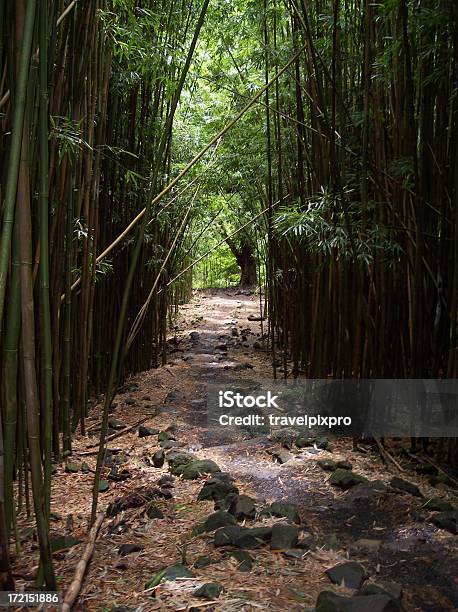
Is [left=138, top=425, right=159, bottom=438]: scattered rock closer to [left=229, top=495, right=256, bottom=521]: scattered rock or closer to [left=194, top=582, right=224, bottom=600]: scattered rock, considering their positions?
[left=229, top=495, right=256, bottom=521]: scattered rock

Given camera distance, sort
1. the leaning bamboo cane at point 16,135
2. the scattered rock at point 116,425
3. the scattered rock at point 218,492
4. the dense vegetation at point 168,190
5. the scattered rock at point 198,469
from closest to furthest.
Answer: the leaning bamboo cane at point 16,135 < the dense vegetation at point 168,190 < the scattered rock at point 218,492 < the scattered rock at point 198,469 < the scattered rock at point 116,425

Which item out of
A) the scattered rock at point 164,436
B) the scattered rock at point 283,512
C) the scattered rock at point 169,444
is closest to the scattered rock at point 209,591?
the scattered rock at point 283,512

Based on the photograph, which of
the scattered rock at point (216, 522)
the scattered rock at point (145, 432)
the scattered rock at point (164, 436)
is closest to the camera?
the scattered rock at point (216, 522)

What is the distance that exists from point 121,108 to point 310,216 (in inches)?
56.8

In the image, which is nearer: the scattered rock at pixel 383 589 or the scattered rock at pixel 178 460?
the scattered rock at pixel 383 589

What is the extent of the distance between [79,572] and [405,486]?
3.88 feet

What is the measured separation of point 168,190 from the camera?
72.4 inches

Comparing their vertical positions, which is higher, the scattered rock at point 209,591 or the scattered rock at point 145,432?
the scattered rock at point 209,591

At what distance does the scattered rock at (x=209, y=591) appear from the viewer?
1144mm

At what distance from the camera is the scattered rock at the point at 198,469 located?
204cm

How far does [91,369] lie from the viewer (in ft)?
10.9

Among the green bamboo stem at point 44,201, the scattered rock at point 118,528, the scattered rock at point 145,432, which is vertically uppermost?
the green bamboo stem at point 44,201

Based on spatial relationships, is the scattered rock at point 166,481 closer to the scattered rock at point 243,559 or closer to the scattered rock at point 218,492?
the scattered rock at point 218,492

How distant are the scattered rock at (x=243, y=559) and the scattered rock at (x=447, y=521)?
63 centimetres
